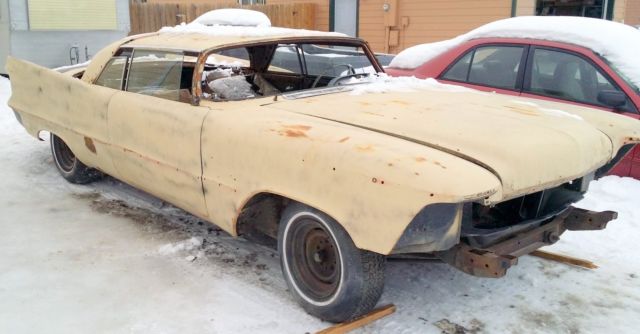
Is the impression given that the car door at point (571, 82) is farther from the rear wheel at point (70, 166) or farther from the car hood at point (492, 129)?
the rear wheel at point (70, 166)

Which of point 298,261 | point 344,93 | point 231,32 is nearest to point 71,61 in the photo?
point 231,32

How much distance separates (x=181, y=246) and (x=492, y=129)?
229 centimetres

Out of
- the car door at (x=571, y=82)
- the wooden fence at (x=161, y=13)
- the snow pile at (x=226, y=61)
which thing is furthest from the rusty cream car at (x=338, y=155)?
the wooden fence at (x=161, y=13)

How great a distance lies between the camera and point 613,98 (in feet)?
16.6

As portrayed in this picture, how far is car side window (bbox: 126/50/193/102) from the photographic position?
14.0 ft

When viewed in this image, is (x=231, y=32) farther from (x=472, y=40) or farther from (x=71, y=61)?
(x=71, y=61)

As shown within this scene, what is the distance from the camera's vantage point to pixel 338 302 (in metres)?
3.19

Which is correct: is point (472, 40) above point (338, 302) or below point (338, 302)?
above

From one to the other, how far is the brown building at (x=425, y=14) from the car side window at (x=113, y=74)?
8.97 metres

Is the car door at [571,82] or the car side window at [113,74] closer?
the car side window at [113,74]

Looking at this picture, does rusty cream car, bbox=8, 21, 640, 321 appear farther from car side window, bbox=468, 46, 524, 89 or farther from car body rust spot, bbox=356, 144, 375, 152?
car side window, bbox=468, 46, 524, 89

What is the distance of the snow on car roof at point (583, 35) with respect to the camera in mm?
5379

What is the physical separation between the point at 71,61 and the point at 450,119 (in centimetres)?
1118

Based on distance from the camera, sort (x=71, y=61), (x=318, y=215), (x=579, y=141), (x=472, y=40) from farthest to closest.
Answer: (x=71, y=61)
(x=472, y=40)
(x=579, y=141)
(x=318, y=215)
